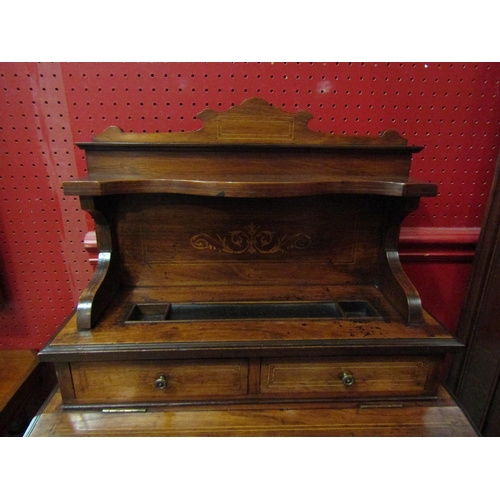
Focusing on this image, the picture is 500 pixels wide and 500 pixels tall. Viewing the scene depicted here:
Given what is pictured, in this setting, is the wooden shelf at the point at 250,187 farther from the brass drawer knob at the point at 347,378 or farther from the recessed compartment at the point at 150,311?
the brass drawer knob at the point at 347,378

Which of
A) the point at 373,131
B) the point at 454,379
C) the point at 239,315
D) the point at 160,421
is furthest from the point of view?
the point at 454,379

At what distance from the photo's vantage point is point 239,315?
1.00 metres

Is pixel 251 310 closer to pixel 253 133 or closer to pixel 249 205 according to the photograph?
pixel 249 205

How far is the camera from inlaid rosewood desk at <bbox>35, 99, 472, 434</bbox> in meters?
0.81

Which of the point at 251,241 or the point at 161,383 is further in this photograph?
the point at 251,241

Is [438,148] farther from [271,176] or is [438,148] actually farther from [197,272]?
[197,272]

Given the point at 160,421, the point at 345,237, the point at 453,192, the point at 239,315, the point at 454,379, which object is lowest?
the point at 454,379

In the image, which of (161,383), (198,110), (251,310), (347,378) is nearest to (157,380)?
(161,383)

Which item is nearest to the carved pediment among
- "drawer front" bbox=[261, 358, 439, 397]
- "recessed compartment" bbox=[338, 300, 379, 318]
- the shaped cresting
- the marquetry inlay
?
the shaped cresting

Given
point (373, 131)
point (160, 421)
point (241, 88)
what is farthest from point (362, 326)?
point (241, 88)

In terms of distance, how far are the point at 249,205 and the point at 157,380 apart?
594 millimetres

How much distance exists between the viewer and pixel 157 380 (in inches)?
31.9

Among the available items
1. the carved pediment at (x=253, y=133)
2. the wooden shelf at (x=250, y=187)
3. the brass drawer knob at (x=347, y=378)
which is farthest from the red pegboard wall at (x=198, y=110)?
the brass drawer knob at (x=347, y=378)

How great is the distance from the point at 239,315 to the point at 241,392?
236 millimetres
